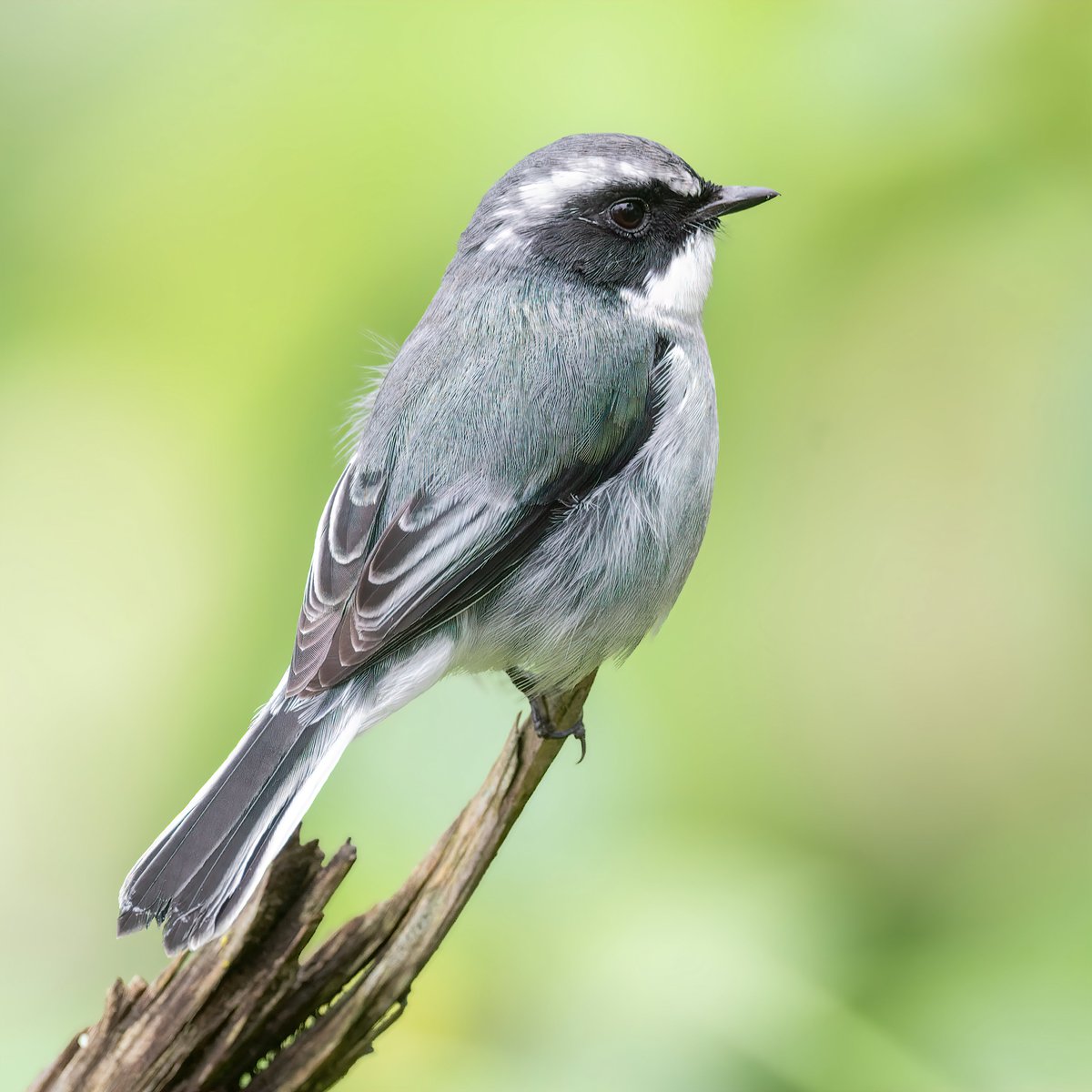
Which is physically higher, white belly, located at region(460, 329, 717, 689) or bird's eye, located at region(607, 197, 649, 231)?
bird's eye, located at region(607, 197, 649, 231)

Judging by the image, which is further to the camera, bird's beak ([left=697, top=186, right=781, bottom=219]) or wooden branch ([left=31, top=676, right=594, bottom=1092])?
bird's beak ([left=697, top=186, right=781, bottom=219])

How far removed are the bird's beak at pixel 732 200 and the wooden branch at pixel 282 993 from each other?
1062 mm

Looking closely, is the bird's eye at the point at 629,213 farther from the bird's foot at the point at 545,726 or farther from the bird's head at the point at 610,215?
the bird's foot at the point at 545,726

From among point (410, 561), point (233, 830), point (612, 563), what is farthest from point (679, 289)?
point (233, 830)

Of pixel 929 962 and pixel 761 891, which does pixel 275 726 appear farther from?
pixel 929 962

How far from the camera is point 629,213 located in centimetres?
222

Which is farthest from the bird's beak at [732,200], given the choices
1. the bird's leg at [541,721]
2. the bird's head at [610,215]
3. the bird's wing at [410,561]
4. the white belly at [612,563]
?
the bird's leg at [541,721]

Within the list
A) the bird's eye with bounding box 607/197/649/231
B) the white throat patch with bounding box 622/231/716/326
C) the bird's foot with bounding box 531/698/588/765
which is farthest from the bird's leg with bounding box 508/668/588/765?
the bird's eye with bounding box 607/197/649/231

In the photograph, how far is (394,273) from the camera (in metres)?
2.59

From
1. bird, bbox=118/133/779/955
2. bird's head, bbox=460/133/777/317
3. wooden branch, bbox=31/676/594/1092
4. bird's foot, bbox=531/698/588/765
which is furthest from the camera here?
bird's head, bbox=460/133/777/317

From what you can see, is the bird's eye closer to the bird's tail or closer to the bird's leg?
the bird's leg

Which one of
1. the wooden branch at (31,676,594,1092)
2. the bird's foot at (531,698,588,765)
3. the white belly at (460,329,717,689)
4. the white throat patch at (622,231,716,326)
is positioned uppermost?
the white throat patch at (622,231,716,326)

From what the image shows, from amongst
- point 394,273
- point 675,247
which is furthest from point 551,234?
point 394,273

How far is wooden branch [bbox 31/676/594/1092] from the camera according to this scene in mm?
1624
